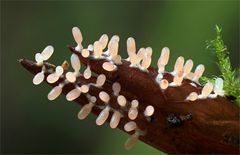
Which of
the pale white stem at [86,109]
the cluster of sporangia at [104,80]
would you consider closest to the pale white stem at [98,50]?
the cluster of sporangia at [104,80]

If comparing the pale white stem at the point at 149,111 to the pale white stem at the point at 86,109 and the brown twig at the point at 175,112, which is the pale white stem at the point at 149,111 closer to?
the brown twig at the point at 175,112

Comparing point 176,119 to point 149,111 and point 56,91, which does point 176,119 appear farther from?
point 56,91

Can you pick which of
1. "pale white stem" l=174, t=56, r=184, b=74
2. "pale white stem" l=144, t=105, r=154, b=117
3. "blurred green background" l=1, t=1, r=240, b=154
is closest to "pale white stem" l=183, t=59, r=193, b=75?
"pale white stem" l=174, t=56, r=184, b=74

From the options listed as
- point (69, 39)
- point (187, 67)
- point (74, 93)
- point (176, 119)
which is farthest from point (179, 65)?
point (69, 39)

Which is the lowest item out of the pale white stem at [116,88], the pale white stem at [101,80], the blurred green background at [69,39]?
the pale white stem at [116,88]

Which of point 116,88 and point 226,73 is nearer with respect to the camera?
point 116,88

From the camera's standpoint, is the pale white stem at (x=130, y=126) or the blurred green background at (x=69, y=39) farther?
the blurred green background at (x=69, y=39)
